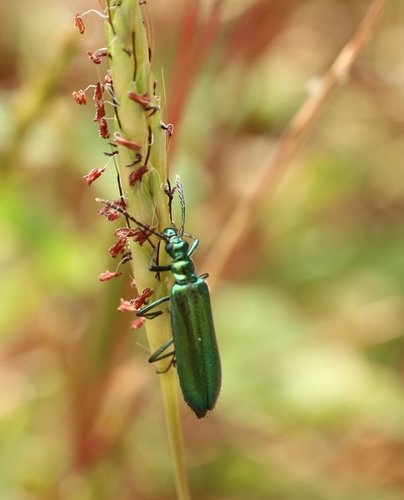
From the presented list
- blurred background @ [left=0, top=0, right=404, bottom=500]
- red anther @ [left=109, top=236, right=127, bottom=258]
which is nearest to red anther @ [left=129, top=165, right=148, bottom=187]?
red anther @ [left=109, top=236, right=127, bottom=258]

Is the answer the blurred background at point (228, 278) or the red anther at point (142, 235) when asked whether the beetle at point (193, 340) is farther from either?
the blurred background at point (228, 278)

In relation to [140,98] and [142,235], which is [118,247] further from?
[140,98]

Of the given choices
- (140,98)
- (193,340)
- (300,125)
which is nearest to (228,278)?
(300,125)

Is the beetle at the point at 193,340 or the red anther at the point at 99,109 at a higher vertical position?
the red anther at the point at 99,109

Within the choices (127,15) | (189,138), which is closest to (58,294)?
(189,138)

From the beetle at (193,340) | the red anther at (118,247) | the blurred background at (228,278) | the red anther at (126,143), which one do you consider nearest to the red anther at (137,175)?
the red anther at (126,143)
